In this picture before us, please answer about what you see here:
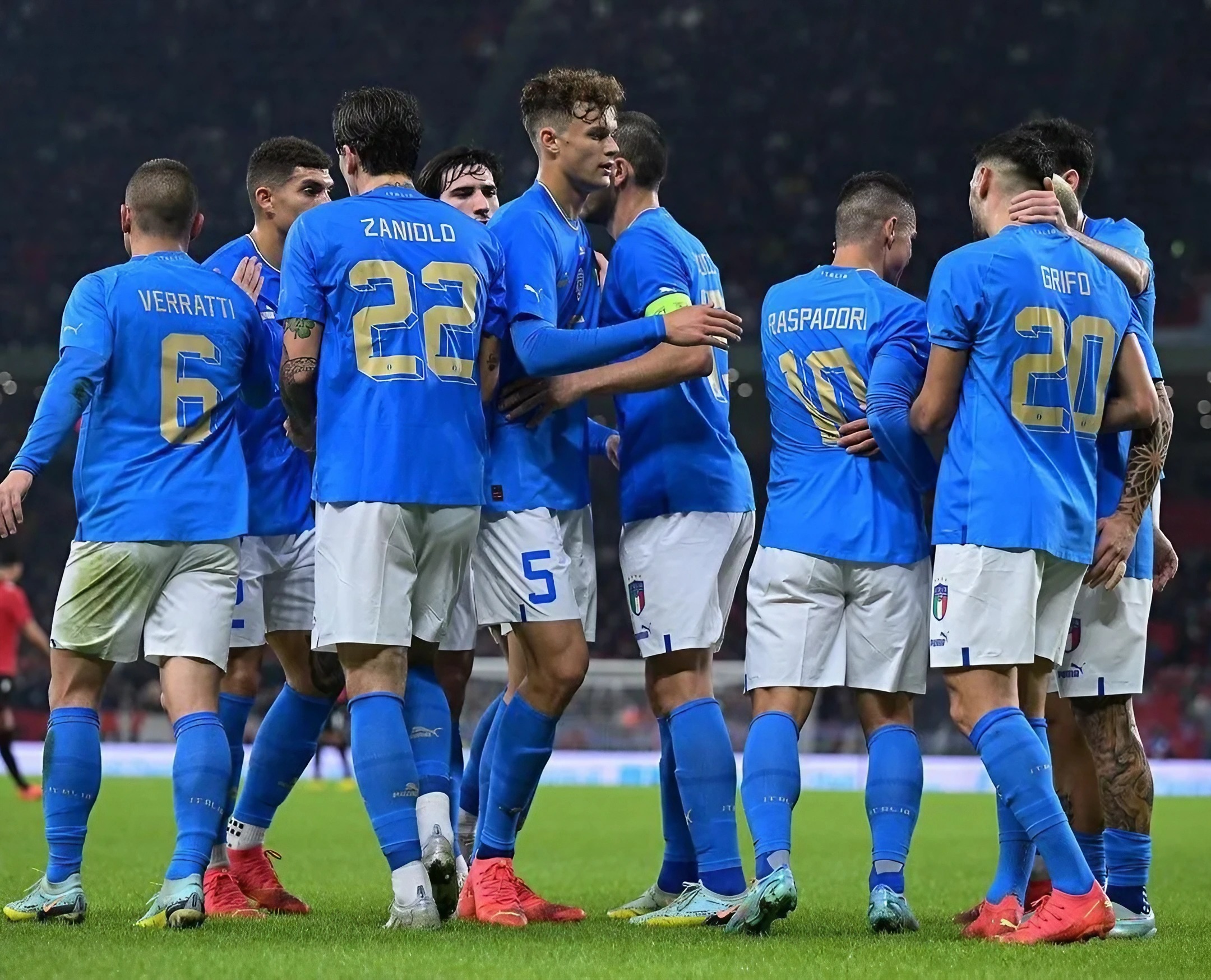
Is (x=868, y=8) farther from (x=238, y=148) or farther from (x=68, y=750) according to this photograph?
(x=68, y=750)

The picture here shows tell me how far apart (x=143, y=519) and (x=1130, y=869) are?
123 inches

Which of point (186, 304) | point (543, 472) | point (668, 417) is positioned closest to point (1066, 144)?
point (668, 417)

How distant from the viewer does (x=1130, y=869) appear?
463 centimetres

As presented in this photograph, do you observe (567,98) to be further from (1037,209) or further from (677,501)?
(1037,209)

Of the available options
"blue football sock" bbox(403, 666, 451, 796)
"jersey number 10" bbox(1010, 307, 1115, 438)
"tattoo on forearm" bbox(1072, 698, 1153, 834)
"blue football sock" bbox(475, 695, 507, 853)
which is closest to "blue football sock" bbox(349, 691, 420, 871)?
"blue football sock" bbox(403, 666, 451, 796)

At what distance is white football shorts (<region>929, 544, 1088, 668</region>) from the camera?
408 cm

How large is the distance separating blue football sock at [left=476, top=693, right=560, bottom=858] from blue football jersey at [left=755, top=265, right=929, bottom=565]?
0.89 meters

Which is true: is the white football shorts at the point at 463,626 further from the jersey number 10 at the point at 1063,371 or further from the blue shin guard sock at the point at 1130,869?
the blue shin guard sock at the point at 1130,869

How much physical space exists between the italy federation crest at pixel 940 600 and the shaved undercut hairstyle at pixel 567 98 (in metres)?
1.72

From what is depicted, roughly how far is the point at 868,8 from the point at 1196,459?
8.42 meters

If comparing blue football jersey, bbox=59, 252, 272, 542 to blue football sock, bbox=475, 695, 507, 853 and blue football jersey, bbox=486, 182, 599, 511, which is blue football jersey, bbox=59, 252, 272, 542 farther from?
blue football sock, bbox=475, 695, 507, 853

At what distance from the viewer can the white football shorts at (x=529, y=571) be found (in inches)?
173

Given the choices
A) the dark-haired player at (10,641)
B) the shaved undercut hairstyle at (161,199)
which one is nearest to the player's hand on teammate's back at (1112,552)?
the shaved undercut hairstyle at (161,199)

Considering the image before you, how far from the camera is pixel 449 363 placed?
13.9 ft
